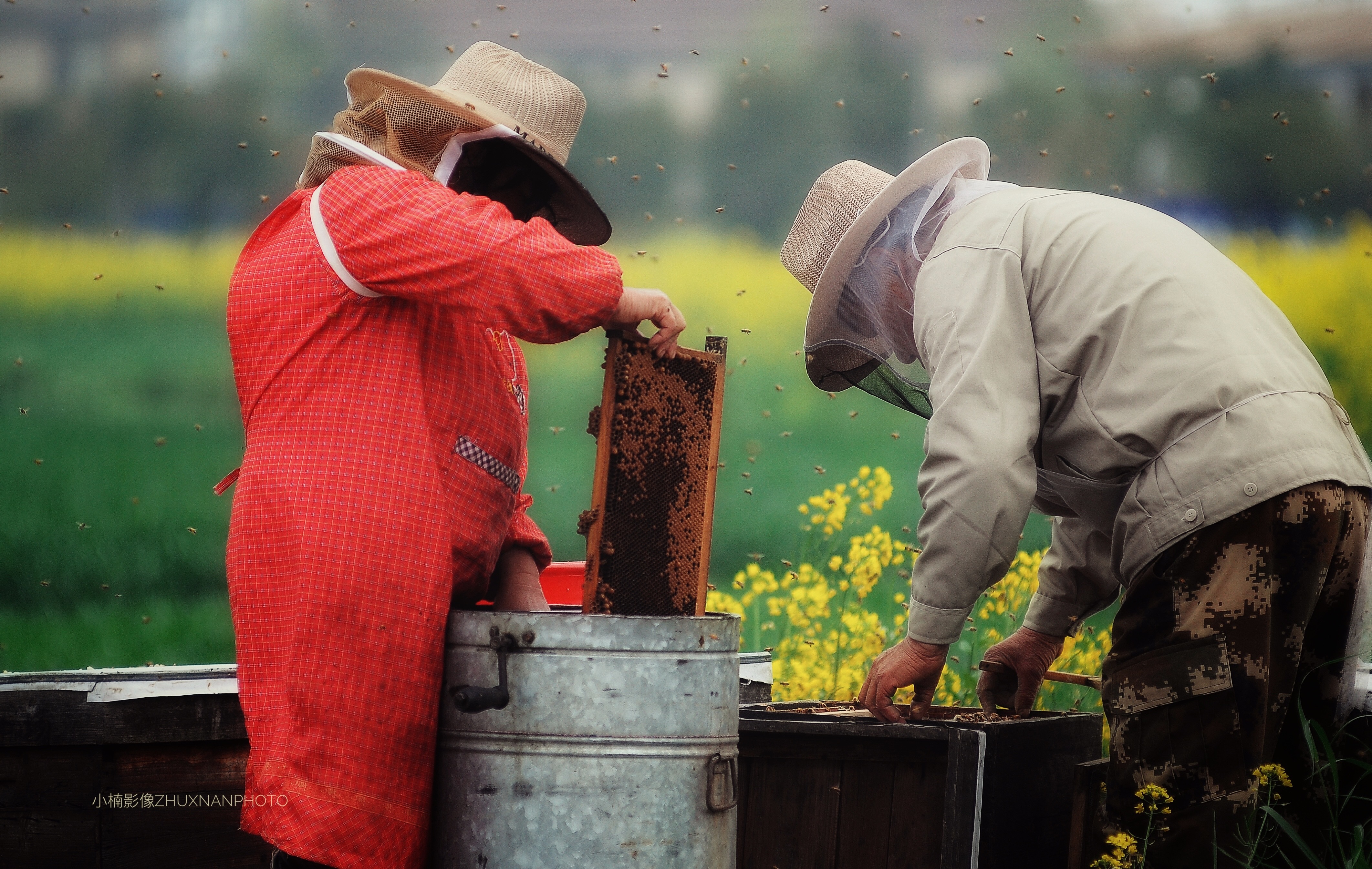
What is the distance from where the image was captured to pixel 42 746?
2.70 metres

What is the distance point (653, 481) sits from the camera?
2404 mm

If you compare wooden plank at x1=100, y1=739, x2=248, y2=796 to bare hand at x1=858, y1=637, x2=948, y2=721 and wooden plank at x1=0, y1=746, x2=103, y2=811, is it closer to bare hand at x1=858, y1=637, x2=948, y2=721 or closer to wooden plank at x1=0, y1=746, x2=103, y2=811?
wooden plank at x1=0, y1=746, x2=103, y2=811

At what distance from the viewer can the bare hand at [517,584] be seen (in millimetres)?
2602

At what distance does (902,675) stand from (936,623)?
156 millimetres

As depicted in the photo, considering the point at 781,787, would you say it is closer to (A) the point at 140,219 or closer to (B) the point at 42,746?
(B) the point at 42,746

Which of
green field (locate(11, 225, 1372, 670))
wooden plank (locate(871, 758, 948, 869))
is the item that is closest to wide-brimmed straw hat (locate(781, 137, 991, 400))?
wooden plank (locate(871, 758, 948, 869))

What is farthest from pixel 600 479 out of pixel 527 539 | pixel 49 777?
pixel 49 777

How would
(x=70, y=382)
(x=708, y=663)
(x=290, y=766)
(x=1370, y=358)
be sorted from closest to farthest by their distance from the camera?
1. (x=290, y=766)
2. (x=708, y=663)
3. (x=70, y=382)
4. (x=1370, y=358)

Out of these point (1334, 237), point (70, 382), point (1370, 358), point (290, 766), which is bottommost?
point (290, 766)

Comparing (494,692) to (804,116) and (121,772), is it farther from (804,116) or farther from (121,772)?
(804,116)

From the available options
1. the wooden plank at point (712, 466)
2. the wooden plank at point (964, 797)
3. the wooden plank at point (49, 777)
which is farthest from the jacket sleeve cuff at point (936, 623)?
the wooden plank at point (49, 777)

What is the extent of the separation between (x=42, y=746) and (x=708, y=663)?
1.71 metres

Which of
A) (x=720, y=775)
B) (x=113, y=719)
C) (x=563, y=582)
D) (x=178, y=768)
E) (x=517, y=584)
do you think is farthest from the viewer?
(x=563, y=582)

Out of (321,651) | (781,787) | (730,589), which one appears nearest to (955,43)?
(730,589)
